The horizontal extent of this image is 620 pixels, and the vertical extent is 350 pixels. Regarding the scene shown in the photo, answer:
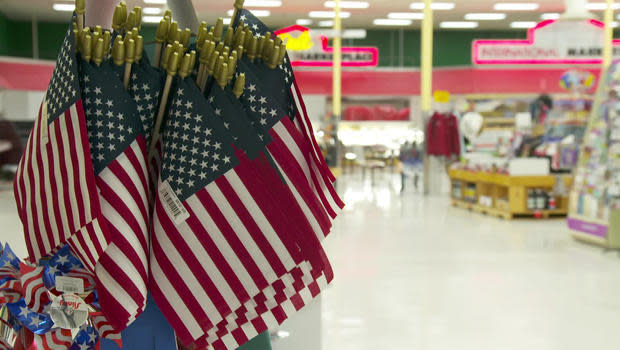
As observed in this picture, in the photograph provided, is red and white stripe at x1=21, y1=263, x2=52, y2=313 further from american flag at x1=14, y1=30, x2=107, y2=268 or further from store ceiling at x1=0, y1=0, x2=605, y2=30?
store ceiling at x1=0, y1=0, x2=605, y2=30

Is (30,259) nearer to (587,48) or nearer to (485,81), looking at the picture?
(587,48)

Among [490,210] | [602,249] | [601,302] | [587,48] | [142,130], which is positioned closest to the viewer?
[142,130]

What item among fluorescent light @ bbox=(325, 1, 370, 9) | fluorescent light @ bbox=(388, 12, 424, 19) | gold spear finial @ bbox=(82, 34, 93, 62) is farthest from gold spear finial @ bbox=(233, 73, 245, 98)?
fluorescent light @ bbox=(388, 12, 424, 19)

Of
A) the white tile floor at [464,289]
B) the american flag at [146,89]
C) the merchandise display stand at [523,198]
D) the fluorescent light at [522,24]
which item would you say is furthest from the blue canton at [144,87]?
the fluorescent light at [522,24]

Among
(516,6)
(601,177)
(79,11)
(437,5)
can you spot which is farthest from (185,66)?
(516,6)

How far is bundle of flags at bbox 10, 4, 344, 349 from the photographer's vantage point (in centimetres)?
101

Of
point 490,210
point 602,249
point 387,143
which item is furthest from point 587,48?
point 387,143

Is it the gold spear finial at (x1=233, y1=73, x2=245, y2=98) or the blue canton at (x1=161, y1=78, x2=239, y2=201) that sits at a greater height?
the gold spear finial at (x1=233, y1=73, x2=245, y2=98)

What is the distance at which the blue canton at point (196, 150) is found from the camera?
1031 millimetres

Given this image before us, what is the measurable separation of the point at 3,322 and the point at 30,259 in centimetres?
12

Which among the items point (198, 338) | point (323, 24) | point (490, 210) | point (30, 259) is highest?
point (323, 24)

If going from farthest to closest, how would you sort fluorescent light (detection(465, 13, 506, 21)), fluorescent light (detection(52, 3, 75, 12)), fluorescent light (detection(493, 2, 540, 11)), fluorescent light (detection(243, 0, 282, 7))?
fluorescent light (detection(465, 13, 506, 21)) → fluorescent light (detection(52, 3, 75, 12)) → fluorescent light (detection(493, 2, 540, 11)) → fluorescent light (detection(243, 0, 282, 7))

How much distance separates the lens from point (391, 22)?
19781mm

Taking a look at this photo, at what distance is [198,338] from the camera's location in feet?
3.54
